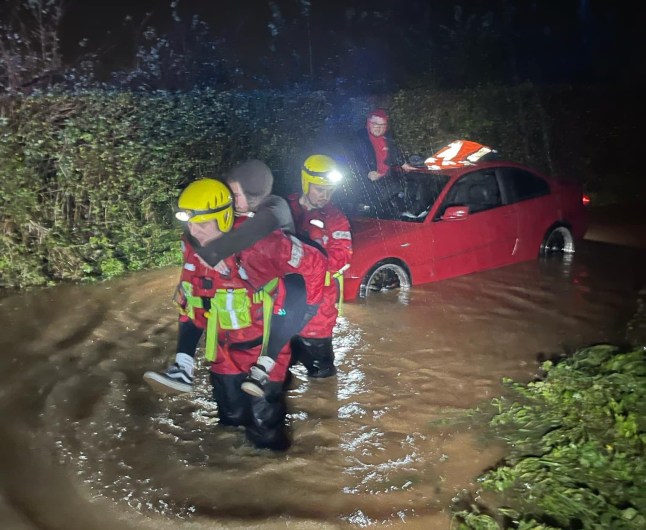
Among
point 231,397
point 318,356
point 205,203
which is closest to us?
point 205,203

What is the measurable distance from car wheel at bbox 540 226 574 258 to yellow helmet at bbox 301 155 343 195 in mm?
4631

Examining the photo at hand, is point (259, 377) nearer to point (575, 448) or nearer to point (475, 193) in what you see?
point (575, 448)

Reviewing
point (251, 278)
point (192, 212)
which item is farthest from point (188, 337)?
point (192, 212)

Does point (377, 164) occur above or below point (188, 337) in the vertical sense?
above

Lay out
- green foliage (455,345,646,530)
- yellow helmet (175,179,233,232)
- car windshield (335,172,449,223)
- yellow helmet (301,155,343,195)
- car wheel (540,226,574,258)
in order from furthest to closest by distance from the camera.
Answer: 1. car wheel (540,226,574,258)
2. car windshield (335,172,449,223)
3. yellow helmet (301,155,343,195)
4. yellow helmet (175,179,233,232)
5. green foliage (455,345,646,530)

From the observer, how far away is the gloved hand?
140 inches

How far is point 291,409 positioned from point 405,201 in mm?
3396

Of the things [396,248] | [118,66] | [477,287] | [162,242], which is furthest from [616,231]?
[118,66]

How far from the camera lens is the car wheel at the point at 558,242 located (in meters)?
8.44

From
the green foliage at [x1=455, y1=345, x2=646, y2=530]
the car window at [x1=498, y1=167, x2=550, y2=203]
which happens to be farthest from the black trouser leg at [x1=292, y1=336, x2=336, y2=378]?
the car window at [x1=498, y1=167, x2=550, y2=203]

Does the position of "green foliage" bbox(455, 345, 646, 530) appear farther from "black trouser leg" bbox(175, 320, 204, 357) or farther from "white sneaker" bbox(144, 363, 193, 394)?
"black trouser leg" bbox(175, 320, 204, 357)

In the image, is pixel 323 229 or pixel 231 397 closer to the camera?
pixel 231 397

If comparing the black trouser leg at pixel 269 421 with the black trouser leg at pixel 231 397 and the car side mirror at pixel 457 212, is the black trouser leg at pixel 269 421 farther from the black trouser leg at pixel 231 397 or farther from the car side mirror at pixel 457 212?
the car side mirror at pixel 457 212

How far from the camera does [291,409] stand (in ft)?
15.7
